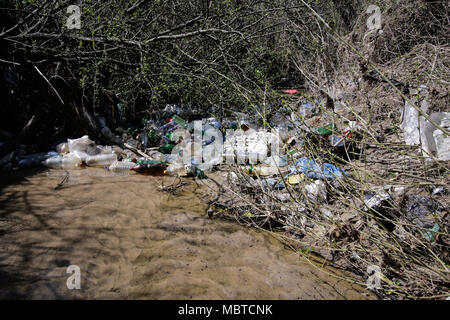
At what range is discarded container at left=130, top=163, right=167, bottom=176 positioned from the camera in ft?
11.3

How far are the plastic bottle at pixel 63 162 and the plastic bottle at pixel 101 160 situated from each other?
0.36 ft

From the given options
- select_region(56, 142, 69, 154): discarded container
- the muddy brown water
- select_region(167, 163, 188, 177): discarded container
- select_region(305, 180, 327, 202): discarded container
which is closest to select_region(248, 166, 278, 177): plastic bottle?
select_region(305, 180, 327, 202): discarded container

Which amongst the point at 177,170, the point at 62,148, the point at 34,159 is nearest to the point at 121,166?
the point at 177,170

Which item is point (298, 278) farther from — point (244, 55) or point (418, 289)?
point (244, 55)

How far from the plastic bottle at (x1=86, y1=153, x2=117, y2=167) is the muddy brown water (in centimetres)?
66

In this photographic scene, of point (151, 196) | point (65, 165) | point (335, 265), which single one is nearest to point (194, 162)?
point (151, 196)

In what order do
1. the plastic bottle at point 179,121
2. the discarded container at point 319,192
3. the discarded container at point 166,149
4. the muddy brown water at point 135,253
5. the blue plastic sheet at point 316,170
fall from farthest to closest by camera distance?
the plastic bottle at point 179,121 → the discarded container at point 166,149 → the discarded container at point 319,192 → the blue plastic sheet at point 316,170 → the muddy brown water at point 135,253

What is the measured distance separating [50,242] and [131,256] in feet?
1.79

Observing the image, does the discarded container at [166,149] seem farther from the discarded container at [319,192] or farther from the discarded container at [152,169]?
the discarded container at [319,192]

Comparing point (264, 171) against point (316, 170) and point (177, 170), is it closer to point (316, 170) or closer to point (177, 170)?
point (316, 170)

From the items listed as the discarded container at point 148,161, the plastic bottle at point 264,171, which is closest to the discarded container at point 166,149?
the discarded container at point 148,161

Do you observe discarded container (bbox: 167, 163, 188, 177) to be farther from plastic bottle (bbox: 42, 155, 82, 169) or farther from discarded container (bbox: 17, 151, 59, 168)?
discarded container (bbox: 17, 151, 59, 168)

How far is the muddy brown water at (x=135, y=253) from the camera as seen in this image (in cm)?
170

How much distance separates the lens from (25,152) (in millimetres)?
3531
